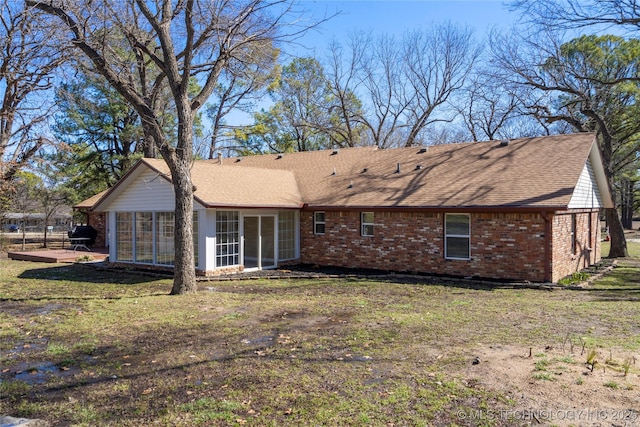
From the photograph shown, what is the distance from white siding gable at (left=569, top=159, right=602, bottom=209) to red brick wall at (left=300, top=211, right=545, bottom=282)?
2321mm

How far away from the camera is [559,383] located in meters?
5.16

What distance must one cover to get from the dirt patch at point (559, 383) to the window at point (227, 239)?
10.4 metres

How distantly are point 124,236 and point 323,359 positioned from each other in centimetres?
1342

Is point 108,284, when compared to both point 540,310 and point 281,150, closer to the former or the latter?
point 540,310

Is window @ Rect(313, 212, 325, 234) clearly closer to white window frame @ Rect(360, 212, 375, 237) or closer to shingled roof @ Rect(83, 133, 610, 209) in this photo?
shingled roof @ Rect(83, 133, 610, 209)

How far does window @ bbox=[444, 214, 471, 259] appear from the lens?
14.6m

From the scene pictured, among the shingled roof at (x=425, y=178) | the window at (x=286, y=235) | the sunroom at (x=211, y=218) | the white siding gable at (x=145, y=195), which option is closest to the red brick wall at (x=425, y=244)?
the window at (x=286, y=235)

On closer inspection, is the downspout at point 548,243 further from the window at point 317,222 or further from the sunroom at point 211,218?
the sunroom at point 211,218

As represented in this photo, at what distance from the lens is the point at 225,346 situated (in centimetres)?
694

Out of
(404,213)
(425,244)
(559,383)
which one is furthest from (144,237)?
(559,383)

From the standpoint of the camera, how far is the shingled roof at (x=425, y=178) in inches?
560

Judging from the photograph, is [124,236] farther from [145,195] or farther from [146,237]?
[145,195]

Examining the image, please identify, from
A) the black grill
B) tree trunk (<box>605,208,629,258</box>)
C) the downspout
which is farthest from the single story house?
the black grill

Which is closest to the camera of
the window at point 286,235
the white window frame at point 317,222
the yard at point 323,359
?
the yard at point 323,359
